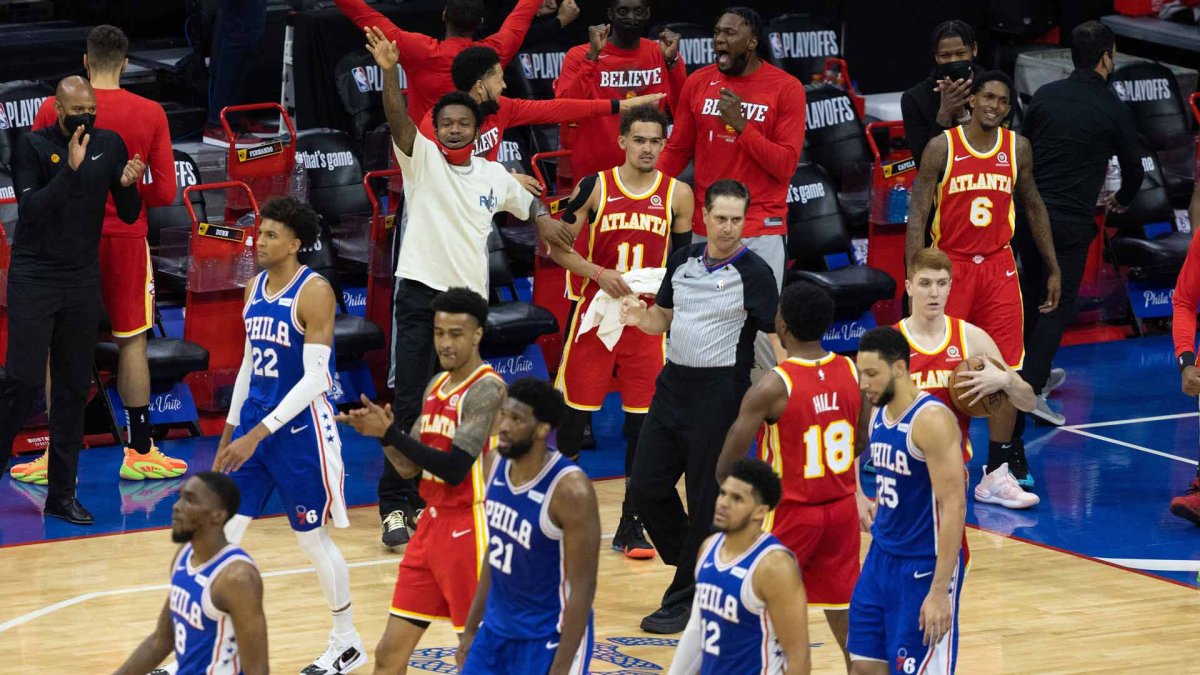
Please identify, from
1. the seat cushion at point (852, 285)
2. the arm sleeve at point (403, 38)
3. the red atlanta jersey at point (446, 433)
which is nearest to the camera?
the red atlanta jersey at point (446, 433)

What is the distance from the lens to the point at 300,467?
25.4 ft

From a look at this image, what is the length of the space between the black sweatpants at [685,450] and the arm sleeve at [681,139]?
8.08 ft

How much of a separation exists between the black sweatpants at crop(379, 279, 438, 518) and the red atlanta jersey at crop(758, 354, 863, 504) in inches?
98.7

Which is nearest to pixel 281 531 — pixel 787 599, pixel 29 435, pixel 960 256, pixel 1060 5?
pixel 29 435

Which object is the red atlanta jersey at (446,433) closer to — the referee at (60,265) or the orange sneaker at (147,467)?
the referee at (60,265)

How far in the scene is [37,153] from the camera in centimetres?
940

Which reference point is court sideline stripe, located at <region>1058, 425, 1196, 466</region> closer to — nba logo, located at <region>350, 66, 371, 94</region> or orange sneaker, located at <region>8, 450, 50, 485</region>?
nba logo, located at <region>350, 66, 371, 94</region>

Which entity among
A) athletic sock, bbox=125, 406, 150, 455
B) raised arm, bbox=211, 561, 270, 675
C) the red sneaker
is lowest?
the red sneaker

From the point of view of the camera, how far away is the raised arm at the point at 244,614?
5.79m

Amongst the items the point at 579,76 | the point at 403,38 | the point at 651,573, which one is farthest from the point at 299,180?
the point at 651,573

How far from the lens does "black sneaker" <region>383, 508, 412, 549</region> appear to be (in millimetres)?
9284

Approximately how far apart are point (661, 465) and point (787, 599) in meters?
2.49

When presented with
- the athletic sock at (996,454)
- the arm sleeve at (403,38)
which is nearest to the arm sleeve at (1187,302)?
the athletic sock at (996,454)

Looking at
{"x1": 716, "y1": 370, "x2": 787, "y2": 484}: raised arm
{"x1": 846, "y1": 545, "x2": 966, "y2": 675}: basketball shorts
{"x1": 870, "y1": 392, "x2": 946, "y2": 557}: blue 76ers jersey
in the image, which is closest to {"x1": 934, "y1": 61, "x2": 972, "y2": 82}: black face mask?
{"x1": 716, "y1": 370, "x2": 787, "y2": 484}: raised arm
